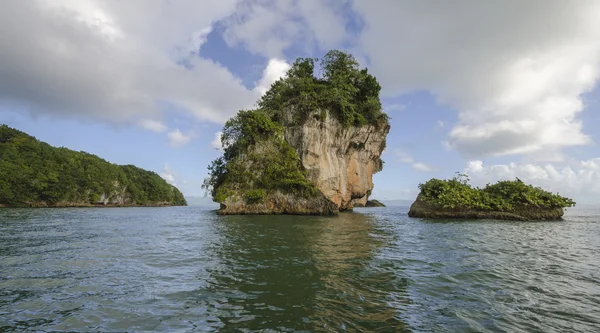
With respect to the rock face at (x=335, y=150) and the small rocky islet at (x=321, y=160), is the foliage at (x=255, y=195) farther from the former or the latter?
the rock face at (x=335, y=150)

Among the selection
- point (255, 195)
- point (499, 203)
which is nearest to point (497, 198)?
point (499, 203)

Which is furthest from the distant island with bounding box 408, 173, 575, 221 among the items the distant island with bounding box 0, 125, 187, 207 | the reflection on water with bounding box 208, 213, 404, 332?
the distant island with bounding box 0, 125, 187, 207

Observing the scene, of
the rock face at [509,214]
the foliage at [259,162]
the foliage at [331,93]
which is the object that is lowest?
the rock face at [509,214]

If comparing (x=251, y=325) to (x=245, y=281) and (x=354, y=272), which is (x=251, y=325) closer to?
(x=245, y=281)

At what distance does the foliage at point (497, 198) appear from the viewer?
3150 cm

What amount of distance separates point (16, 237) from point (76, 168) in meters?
78.3

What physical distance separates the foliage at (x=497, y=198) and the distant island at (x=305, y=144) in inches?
490

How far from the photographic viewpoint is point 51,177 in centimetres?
6731

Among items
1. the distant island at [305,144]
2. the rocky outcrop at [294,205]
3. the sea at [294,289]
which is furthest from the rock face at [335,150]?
the sea at [294,289]

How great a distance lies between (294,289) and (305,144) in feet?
106

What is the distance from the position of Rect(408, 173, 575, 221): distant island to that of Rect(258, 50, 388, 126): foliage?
15.0m

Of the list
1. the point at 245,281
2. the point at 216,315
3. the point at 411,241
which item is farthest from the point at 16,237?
the point at 411,241

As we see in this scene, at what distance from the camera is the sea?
5.10m

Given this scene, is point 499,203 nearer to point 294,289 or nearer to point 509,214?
point 509,214
